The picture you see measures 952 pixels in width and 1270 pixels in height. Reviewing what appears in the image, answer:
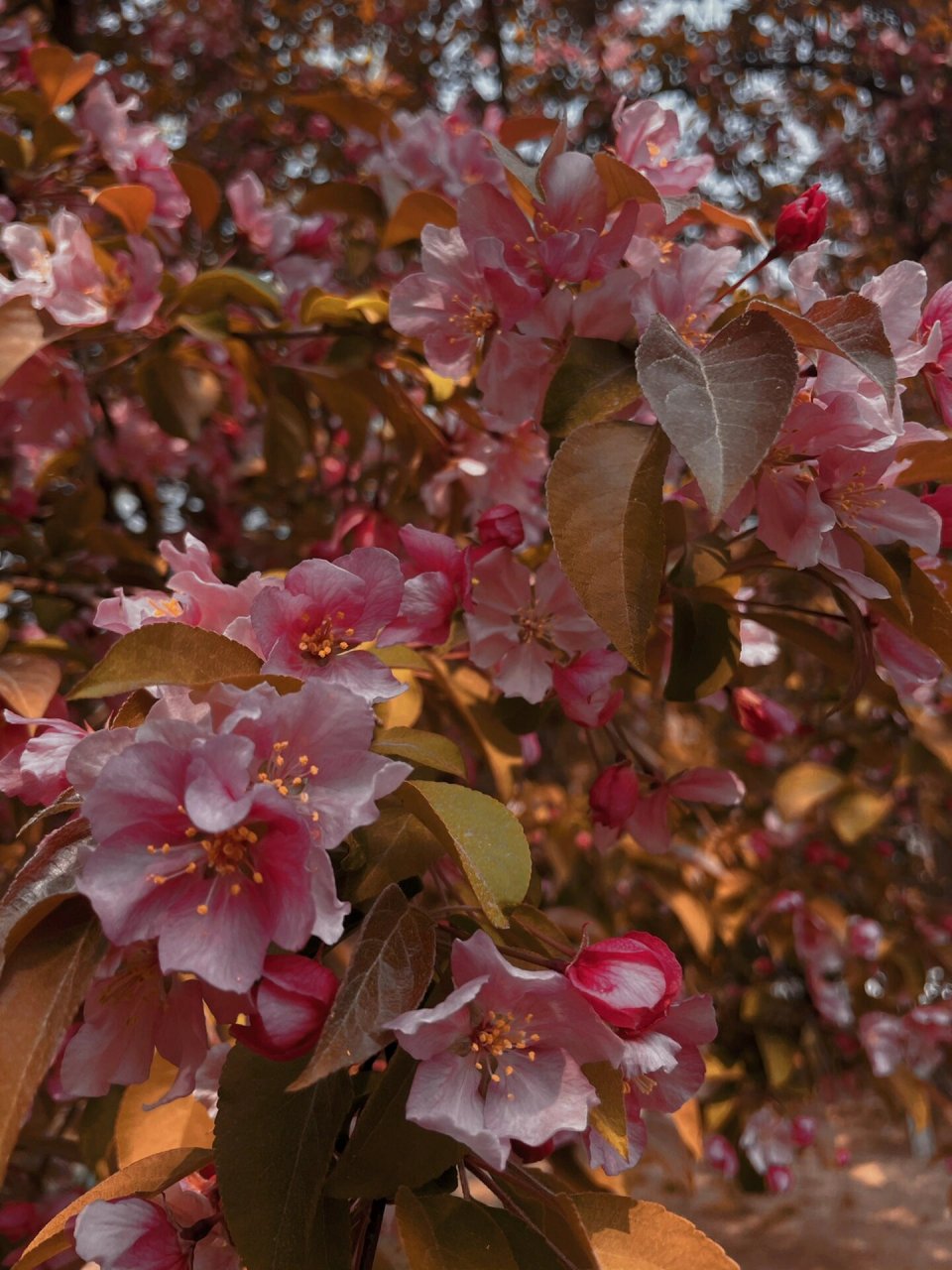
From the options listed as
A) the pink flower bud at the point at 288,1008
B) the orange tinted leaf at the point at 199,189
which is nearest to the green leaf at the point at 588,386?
the pink flower bud at the point at 288,1008

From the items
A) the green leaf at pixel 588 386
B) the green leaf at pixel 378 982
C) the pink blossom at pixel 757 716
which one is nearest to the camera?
the green leaf at pixel 378 982

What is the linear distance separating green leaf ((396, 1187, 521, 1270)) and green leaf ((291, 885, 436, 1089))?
0.30 feet

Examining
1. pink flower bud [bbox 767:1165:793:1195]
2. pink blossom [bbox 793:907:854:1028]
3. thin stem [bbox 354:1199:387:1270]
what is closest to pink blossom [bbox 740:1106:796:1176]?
pink flower bud [bbox 767:1165:793:1195]

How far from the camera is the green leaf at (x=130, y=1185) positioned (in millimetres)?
552

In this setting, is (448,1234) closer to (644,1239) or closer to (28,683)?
(644,1239)

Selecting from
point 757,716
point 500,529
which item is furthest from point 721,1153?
point 500,529

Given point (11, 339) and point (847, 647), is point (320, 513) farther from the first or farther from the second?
point (847, 647)

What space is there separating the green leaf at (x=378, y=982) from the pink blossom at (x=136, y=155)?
1048 mm

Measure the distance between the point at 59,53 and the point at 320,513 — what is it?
70 cm

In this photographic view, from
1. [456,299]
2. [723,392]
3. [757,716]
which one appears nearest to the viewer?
[723,392]

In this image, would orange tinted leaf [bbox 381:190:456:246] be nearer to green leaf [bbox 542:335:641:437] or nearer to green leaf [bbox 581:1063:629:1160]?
green leaf [bbox 542:335:641:437]

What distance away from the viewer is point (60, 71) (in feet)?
4.34

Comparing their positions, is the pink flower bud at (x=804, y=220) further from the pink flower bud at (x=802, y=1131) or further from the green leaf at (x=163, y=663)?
the pink flower bud at (x=802, y=1131)

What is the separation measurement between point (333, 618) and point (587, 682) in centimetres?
23
